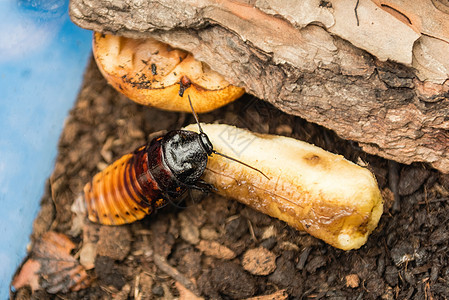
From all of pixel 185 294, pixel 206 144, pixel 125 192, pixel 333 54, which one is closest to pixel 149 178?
pixel 125 192

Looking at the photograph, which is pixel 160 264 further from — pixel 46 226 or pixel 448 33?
pixel 448 33

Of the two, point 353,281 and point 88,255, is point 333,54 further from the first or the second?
point 88,255

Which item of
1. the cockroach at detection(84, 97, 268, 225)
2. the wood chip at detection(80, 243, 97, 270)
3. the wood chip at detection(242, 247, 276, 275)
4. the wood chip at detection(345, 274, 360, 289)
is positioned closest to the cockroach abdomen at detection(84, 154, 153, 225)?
the cockroach at detection(84, 97, 268, 225)

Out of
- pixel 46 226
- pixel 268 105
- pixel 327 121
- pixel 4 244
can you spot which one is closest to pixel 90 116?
pixel 46 226

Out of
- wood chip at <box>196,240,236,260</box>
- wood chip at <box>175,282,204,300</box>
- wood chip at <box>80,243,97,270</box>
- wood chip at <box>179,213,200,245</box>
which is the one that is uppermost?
wood chip at <box>196,240,236,260</box>

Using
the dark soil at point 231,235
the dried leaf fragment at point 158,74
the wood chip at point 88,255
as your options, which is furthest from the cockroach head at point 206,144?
the wood chip at point 88,255

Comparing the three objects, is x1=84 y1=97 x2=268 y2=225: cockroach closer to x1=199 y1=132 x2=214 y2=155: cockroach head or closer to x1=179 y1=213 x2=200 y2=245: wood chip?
x1=199 y1=132 x2=214 y2=155: cockroach head

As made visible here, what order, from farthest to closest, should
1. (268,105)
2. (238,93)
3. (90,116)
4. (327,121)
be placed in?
(90,116)
(268,105)
(238,93)
(327,121)
